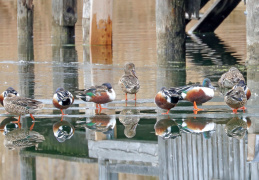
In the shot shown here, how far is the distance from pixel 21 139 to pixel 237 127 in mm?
2502

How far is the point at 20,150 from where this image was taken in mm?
7297

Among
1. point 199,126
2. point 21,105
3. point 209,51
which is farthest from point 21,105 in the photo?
point 209,51

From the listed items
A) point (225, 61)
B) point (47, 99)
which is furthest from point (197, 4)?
point (47, 99)

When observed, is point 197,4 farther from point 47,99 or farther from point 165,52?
point 47,99

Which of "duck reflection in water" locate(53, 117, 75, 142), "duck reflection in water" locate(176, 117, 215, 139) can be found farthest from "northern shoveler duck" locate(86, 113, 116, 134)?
"duck reflection in water" locate(176, 117, 215, 139)

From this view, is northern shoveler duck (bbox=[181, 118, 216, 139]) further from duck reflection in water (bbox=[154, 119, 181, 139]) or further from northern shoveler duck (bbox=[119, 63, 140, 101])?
northern shoveler duck (bbox=[119, 63, 140, 101])

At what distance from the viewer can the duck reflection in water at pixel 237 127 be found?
7572 mm

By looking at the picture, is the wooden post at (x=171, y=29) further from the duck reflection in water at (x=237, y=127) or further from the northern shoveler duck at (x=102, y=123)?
the duck reflection in water at (x=237, y=127)

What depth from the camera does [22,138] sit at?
25.6ft

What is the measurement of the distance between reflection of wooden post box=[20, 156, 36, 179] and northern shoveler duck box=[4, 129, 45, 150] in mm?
470

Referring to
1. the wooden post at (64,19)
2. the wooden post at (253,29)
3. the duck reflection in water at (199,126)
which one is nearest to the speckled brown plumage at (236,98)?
the duck reflection in water at (199,126)

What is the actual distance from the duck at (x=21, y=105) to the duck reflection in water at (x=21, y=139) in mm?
293

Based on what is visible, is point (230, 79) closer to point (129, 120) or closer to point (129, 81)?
point (129, 81)

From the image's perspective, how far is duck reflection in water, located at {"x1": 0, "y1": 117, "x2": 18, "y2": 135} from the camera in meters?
8.24
